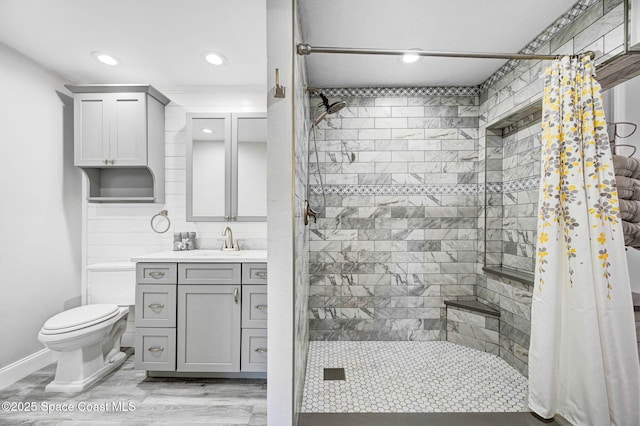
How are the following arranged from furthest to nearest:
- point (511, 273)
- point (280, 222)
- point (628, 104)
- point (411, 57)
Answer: point (511, 273)
point (628, 104)
point (411, 57)
point (280, 222)

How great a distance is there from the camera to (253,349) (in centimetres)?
228

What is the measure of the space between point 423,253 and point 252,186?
1.78 meters

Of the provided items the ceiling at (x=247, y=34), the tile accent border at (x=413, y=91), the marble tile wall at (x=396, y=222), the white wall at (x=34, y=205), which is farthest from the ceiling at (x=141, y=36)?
the marble tile wall at (x=396, y=222)

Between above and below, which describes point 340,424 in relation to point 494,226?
below

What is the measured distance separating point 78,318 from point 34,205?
1.08 metres

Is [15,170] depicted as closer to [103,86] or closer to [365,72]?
[103,86]

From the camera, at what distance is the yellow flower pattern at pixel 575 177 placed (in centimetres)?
153

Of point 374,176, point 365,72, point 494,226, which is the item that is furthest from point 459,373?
point 365,72

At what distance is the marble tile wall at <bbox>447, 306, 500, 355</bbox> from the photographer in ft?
8.25

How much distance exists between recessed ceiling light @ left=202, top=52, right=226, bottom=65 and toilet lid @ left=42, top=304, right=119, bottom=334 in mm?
2203

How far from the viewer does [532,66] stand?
7.24 ft

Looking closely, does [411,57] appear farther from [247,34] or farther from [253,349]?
[253,349]

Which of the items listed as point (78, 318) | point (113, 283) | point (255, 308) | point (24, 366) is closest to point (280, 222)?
point (255, 308)

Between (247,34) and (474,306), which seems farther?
(474,306)
